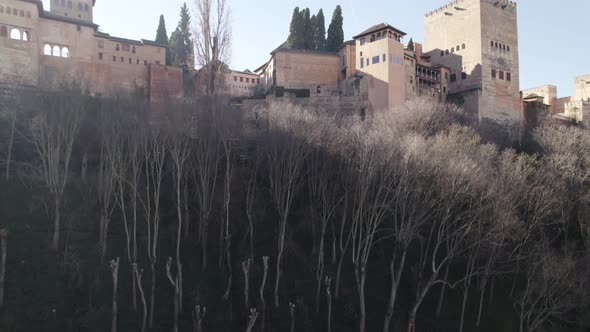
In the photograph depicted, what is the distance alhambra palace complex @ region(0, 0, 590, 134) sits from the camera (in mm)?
46188

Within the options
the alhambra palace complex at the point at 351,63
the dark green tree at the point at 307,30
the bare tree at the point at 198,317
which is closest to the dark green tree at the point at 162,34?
the alhambra palace complex at the point at 351,63

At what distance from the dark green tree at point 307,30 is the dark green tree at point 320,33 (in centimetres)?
82

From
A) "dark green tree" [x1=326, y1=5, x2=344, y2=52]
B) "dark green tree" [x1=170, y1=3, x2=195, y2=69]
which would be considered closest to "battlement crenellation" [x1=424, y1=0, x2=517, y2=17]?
"dark green tree" [x1=326, y1=5, x2=344, y2=52]

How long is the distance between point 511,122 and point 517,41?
1127 centimetres

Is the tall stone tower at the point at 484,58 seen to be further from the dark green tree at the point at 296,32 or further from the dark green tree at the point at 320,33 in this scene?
the dark green tree at the point at 296,32

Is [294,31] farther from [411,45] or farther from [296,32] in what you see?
[411,45]

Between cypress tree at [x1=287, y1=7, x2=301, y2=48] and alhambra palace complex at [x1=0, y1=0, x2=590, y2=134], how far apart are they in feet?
13.7

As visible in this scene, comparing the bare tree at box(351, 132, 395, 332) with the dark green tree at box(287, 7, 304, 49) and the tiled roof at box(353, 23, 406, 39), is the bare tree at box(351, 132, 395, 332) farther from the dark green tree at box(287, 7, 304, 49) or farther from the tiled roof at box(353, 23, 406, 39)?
the dark green tree at box(287, 7, 304, 49)

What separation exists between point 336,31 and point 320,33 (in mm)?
2042

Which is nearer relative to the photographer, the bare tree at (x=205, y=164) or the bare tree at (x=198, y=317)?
the bare tree at (x=198, y=317)

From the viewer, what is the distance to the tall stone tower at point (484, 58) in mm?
55531

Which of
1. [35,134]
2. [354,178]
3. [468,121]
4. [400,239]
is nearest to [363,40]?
[468,121]

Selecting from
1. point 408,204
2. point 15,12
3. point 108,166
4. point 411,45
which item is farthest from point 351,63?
point 15,12

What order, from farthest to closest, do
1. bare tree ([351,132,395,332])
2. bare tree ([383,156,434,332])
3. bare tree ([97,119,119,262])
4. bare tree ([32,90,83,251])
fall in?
bare tree ([32,90,83,251]) < bare tree ([97,119,119,262]) < bare tree ([351,132,395,332]) < bare tree ([383,156,434,332])
